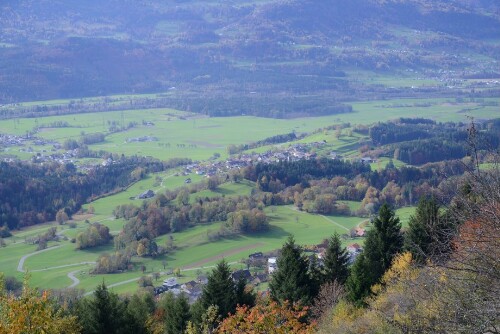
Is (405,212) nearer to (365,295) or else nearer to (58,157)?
(365,295)

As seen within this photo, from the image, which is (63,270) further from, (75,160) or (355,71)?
(355,71)

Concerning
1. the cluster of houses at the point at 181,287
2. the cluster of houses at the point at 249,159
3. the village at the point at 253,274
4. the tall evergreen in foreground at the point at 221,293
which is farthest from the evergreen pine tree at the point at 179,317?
the cluster of houses at the point at 249,159

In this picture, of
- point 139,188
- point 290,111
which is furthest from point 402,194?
point 290,111

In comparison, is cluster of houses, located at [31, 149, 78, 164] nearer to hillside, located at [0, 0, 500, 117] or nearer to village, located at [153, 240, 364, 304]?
hillside, located at [0, 0, 500, 117]

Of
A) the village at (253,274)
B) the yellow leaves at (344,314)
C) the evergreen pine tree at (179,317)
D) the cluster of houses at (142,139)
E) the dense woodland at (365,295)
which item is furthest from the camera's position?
the cluster of houses at (142,139)

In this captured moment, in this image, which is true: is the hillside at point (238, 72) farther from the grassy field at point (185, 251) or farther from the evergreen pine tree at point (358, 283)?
the evergreen pine tree at point (358, 283)

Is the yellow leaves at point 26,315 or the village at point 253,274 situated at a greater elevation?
the yellow leaves at point 26,315

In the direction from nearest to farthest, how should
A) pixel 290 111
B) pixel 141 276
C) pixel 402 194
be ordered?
pixel 141 276 → pixel 402 194 → pixel 290 111
